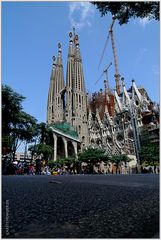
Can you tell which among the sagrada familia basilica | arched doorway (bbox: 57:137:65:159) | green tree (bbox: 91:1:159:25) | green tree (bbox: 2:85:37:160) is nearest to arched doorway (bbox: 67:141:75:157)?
the sagrada familia basilica

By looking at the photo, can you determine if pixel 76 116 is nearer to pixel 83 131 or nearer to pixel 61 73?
pixel 83 131

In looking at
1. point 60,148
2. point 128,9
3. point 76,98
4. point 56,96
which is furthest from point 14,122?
point 56,96

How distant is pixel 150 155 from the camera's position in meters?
38.4

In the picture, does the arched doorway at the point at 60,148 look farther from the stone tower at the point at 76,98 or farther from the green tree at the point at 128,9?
the green tree at the point at 128,9

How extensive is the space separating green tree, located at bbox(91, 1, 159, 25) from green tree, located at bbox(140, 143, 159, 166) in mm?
33592

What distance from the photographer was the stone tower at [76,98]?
206 ft

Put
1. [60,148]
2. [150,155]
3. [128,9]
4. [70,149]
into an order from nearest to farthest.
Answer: [128,9], [150,155], [60,148], [70,149]

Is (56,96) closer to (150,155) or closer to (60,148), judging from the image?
(60,148)

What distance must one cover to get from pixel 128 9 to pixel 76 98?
57.7 meters

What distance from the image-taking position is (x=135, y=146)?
151 ft

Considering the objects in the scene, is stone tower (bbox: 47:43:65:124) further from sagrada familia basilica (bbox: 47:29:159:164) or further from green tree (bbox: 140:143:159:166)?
green tree (bbox: 140:143:159:166)

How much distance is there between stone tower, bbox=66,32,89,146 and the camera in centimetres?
6275

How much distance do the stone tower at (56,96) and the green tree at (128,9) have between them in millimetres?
58331

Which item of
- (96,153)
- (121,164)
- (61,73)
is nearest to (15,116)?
(96,153)
